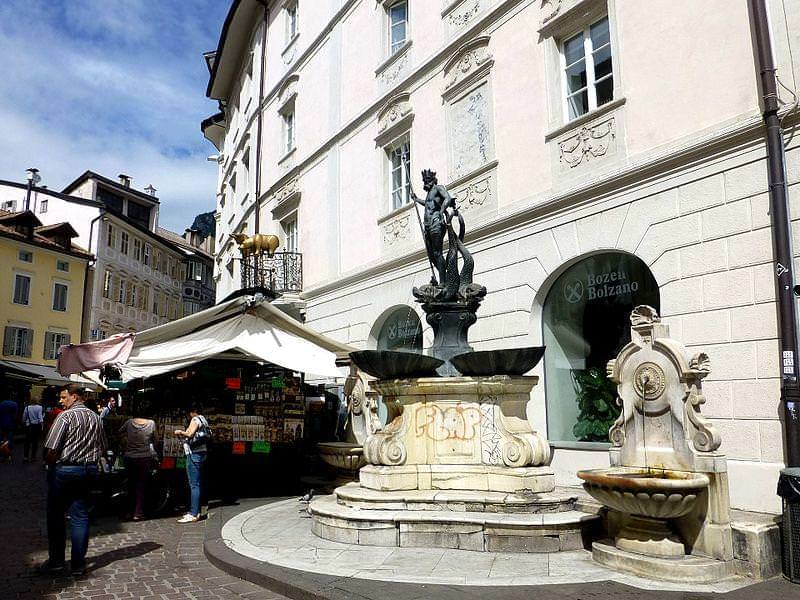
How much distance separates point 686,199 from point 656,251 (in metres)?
0.75

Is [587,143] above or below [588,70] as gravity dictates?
below

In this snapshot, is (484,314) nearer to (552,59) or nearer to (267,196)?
(552,59)

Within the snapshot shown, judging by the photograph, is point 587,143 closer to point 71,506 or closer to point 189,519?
point 189,519

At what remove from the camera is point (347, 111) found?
16.7m

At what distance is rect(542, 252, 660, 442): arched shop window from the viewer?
31.6ft

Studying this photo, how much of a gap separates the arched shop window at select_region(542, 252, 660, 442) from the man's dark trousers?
6639 millimetres

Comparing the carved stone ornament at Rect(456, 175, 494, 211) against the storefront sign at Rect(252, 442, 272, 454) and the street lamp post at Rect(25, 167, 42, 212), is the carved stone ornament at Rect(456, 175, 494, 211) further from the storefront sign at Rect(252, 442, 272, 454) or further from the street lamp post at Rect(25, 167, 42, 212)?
the street lamp post at Rect(25, 167, 42, 212)

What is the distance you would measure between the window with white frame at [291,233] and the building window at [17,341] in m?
19.5

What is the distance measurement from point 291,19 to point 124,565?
1845 cm

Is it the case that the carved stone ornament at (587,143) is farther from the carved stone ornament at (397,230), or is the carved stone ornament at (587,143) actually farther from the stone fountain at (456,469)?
the carved stone ornament at (397,230)

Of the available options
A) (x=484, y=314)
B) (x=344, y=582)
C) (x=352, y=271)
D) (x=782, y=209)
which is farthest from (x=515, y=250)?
(x=344, y=582)

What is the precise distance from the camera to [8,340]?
32.3 m

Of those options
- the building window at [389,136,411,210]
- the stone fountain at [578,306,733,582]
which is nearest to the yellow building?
the building window at [389,136,411,210]

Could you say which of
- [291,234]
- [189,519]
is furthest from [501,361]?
[291,234]
